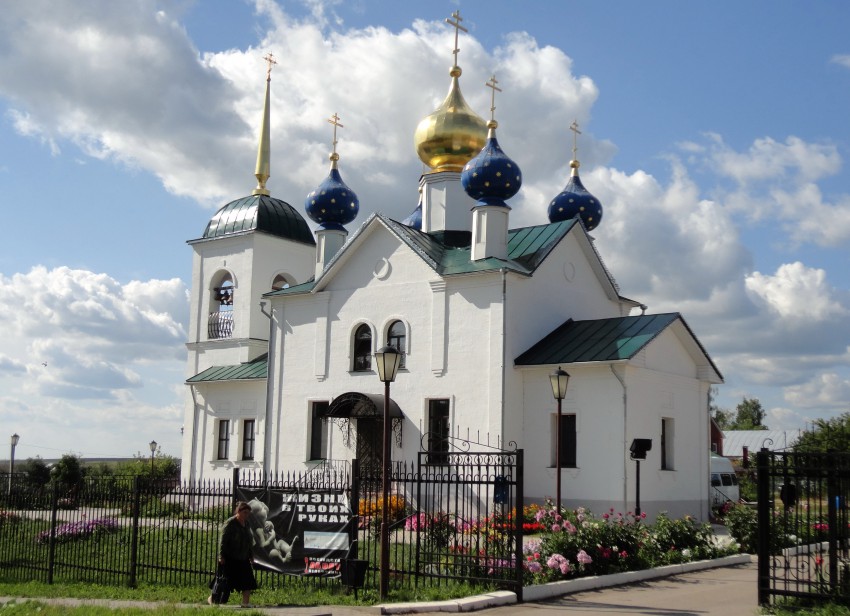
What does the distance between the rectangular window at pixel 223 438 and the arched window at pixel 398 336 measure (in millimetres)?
6718

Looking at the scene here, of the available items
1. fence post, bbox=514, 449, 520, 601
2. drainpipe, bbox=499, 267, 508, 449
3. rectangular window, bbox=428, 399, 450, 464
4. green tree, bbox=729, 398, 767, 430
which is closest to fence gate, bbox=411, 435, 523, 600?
fence post, bbox=514, 449, 520, 601

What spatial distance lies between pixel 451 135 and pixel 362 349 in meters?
6.38

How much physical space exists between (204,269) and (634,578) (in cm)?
1889

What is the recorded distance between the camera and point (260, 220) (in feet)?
90.6

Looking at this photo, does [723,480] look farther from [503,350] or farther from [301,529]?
[301,529]

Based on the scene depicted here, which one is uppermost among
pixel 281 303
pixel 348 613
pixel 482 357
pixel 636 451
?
pixel 281 303

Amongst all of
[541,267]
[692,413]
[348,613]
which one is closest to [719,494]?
[692,413]

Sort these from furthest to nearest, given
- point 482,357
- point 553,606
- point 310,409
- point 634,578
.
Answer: point 310,409, point 482,357, point 634,578, point 553,606

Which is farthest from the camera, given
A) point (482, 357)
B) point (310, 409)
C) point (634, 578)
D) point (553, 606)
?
point (310, 409)

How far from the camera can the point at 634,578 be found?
12992 mm

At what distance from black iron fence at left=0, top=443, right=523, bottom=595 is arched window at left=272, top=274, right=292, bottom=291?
13111 millimetres

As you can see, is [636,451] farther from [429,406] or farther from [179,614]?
[179,614]

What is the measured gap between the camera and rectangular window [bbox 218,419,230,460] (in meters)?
26.3

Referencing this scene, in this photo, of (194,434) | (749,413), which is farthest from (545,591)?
(749,413)
